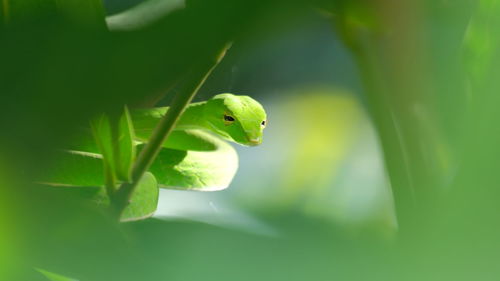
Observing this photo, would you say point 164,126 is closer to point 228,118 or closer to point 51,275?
point 51,275

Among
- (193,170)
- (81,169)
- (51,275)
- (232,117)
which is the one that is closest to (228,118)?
(232,117)

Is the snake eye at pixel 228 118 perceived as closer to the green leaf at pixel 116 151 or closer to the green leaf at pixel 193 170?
the green leaf at pixel 193 170

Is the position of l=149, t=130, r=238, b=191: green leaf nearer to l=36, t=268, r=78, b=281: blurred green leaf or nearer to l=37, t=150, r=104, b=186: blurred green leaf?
l=37, t=150, r=104, b=186: blurred green leaf

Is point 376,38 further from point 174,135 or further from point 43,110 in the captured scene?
point 174,135

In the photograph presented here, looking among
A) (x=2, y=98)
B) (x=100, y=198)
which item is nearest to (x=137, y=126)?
(x=100, y=198)

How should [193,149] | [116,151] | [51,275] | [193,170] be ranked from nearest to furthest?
[51,275], [116,151], [193,170], [193,149]

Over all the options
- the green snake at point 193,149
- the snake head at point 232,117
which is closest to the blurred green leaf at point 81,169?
the green snake at point 193,149

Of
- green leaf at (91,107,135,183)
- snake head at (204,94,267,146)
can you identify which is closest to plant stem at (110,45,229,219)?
green leaf at (91,107,135,183)
